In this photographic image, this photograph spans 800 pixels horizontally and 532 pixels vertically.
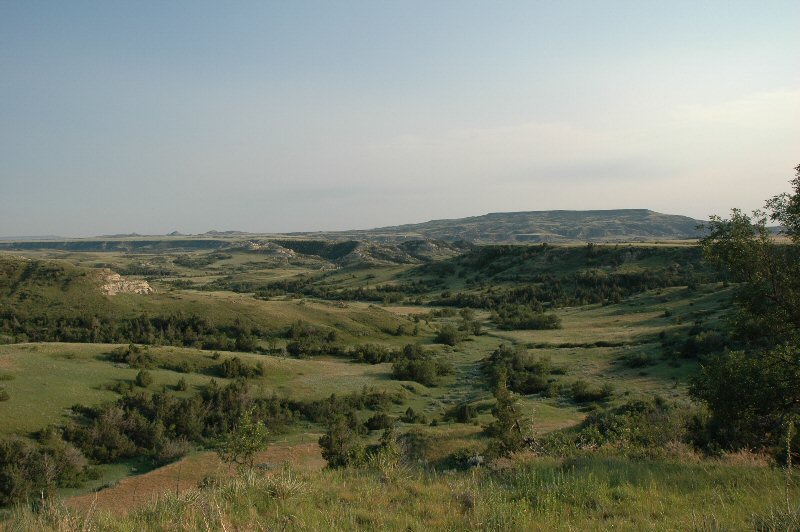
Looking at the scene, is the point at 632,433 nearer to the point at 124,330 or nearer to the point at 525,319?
the point at 124,330

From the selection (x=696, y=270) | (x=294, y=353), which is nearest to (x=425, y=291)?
(x=696, y=270)

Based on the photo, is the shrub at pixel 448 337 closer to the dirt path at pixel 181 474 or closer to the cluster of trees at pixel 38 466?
the dirt path at pixel 181 474

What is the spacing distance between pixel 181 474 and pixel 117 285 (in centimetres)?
3676

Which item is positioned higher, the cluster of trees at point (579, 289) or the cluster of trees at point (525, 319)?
the cluster of trees at point (579, 289)

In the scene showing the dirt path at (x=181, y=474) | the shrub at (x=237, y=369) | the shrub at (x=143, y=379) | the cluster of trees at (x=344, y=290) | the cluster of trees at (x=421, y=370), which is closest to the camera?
the dirt path at (x=181, y=474)

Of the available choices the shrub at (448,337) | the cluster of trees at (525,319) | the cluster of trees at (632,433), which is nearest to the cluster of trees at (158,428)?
the cluster of trees at (632,433)

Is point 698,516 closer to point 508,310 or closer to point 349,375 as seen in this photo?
point 349,375

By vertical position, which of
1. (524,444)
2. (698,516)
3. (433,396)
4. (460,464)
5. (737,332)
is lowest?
(433,396)

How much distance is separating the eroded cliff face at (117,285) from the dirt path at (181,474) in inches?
1294

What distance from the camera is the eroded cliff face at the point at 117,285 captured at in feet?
159

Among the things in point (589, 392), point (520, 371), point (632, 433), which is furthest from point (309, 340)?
point (632, 433)

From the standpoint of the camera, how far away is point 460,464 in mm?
18516

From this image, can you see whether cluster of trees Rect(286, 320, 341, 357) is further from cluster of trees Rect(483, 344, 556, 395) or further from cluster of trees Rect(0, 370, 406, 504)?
cluster of trees Rect(483, 344, 556, 395)

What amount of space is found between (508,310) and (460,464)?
5624 cm
